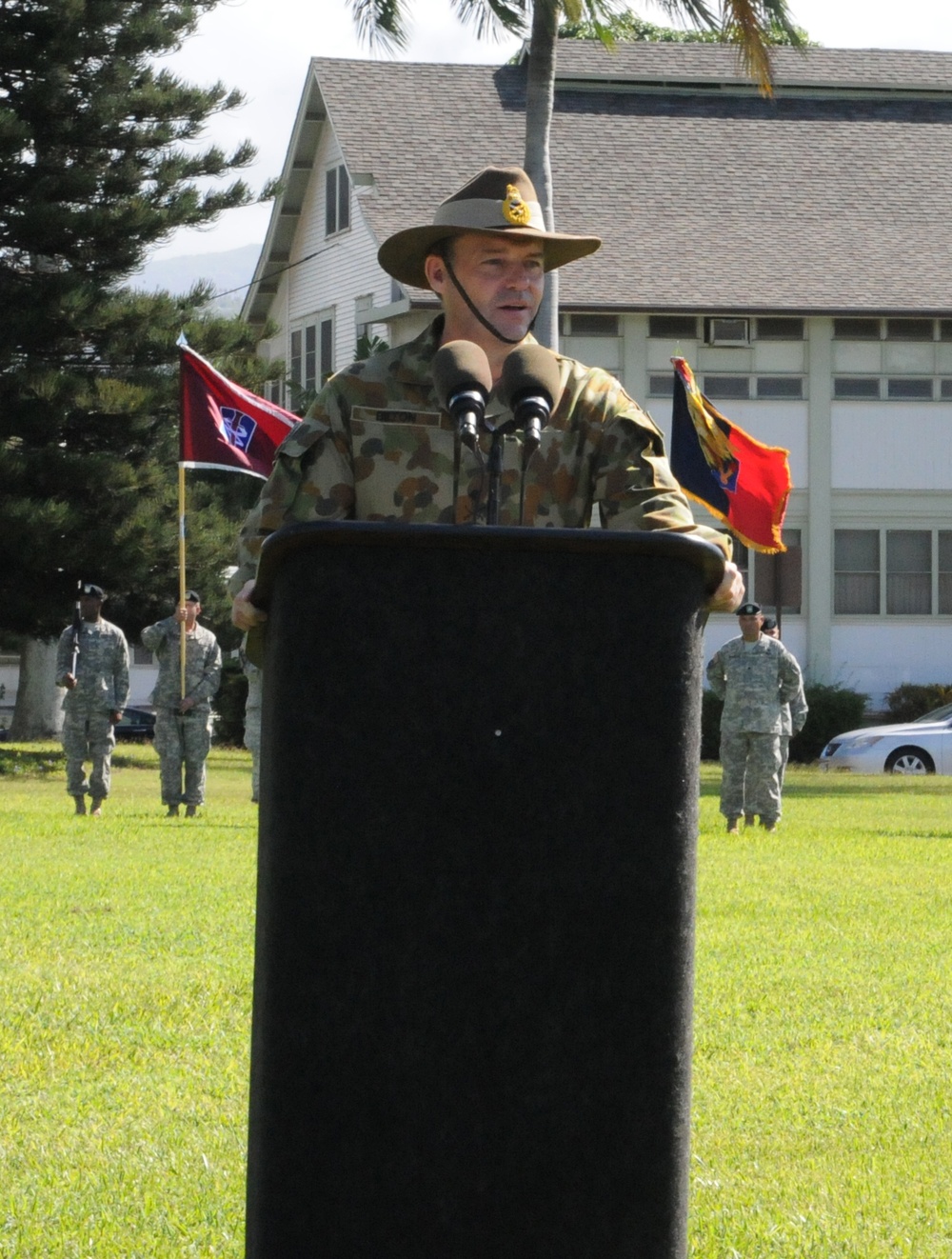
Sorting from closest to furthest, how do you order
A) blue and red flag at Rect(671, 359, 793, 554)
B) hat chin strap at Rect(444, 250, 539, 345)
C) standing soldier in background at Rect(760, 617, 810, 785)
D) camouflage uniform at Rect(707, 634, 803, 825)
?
1. hat chin strap at Rect(444, 250, 539, 345)
2. camouflage uniform at Rect(707, 634, 803, 825)
3. standing soldier in background at Rect(760, 617, 810, 785)
4. blue and red flag at Rect(671, 359, 793, 554)

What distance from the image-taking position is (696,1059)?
6.33 metres

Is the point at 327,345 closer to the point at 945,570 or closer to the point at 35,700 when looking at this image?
the point at 35,700

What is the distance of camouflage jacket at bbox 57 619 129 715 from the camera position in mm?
18188

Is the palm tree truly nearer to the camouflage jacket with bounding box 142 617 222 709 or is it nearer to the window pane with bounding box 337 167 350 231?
the camouflage jacket with bounding box 142 617 222 709

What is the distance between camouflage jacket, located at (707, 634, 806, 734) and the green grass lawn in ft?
13.2

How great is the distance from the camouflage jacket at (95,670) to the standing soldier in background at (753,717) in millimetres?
5567

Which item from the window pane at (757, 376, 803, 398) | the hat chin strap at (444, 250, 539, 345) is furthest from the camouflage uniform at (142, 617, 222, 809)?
Result: the window pane at (757, 376, 803, 398)

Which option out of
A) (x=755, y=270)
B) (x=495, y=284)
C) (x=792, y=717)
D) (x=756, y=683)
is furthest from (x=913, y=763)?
(x=495, y=284)

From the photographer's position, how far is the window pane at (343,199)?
120ft

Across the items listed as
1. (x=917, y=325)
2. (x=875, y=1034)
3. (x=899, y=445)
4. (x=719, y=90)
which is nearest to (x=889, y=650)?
(x=899, y=445)

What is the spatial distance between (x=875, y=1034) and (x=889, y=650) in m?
28.5

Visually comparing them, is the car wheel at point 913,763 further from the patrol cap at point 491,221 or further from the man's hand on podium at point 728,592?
the man's hand on podium at point 728,592

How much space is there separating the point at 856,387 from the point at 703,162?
570 centimetres

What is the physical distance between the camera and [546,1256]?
7.93 feet
